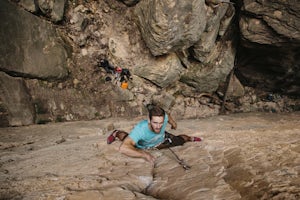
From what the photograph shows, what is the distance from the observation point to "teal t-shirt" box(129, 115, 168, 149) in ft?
12.3

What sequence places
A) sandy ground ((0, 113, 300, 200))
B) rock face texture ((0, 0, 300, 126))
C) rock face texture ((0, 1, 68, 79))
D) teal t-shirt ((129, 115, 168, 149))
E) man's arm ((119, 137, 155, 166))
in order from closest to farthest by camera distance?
sandy ground ((0, 113, 300, 200)) → man's arm ((119, 137, 155, 166)) → teal t-shirt ((129, 115, 168, 149)) → rock face texture ((0, 1, 68, 79)) → rock face texture ((0, 0, 300, 126))

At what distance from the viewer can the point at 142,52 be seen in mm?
7770

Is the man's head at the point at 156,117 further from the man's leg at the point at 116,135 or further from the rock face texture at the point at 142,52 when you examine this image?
the rock face texture at the point at 142,52

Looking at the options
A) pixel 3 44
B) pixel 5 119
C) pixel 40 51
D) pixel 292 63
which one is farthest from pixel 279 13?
pixel 5 119

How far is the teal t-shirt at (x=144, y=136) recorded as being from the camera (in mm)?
3754

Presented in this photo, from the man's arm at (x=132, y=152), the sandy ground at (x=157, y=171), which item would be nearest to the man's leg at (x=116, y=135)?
the sandy ground at (x=157, y=171)

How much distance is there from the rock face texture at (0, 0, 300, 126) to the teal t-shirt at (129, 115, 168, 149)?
3.39 m

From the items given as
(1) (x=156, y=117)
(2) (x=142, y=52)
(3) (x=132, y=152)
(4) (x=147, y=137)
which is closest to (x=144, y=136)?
(4) (x=147, y=137)

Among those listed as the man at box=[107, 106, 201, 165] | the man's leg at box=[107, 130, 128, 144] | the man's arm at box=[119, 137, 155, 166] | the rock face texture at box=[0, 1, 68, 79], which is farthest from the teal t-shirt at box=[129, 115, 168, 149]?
the rock face texture at box=[0, 1, 68, 79]

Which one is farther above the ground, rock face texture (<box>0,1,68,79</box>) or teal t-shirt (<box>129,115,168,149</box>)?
rock face texture (<box>0,1,68,79</box>)

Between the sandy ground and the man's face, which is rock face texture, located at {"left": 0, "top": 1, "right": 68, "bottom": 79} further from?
the man's face

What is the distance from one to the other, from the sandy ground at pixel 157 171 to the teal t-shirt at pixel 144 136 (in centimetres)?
17

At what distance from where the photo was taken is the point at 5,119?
5.59 meters

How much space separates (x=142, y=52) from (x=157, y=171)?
203 inches
